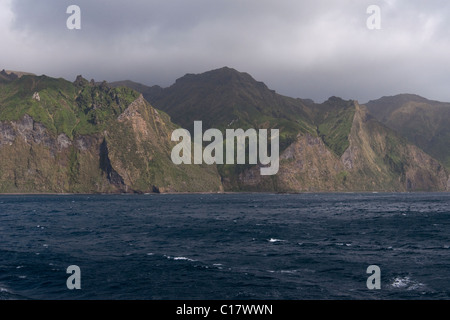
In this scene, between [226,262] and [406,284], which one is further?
[226,262]

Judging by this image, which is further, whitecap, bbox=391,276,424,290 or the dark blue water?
whitecap, bbox=391,276,424,290

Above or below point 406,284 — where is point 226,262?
below

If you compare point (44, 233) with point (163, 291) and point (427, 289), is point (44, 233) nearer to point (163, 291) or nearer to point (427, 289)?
point (163, 291)

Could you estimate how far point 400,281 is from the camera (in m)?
55.6

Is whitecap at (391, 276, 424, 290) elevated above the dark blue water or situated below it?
above

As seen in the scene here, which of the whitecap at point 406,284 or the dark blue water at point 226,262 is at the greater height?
the whitecap at point 406,284

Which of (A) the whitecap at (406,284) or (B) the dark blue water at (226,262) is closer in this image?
A: (B) the dark blue water at (226,262)
